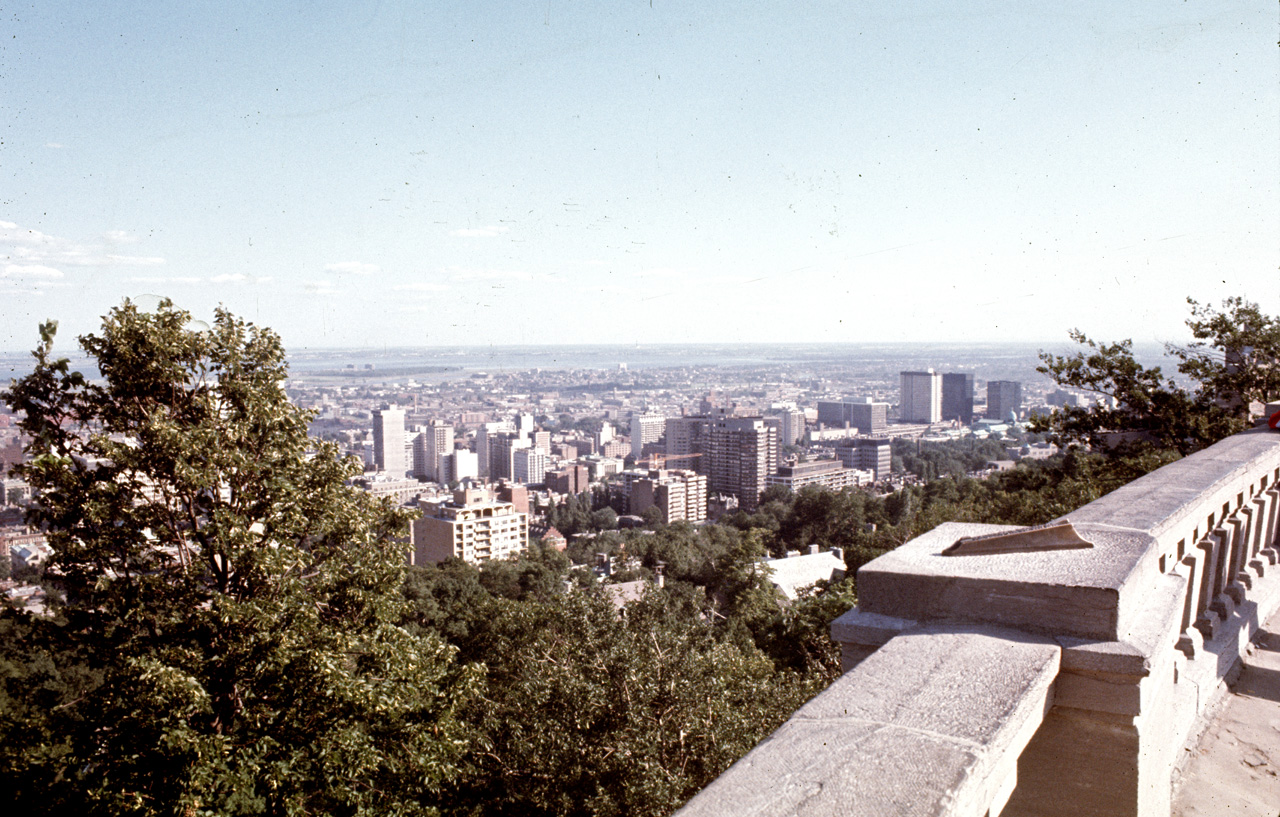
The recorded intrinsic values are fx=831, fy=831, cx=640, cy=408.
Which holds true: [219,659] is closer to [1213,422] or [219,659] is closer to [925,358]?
[1213,422]

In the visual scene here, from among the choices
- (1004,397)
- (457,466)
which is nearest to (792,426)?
(1004,397)

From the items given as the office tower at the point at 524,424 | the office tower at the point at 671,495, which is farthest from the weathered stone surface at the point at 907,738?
the office tower at the point at 524,424

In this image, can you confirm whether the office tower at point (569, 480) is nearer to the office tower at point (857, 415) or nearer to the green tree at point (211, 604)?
the office tower at point (857, 415)

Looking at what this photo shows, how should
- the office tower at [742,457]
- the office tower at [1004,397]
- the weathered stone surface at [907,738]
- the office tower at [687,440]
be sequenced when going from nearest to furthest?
the weathered stone surface at [907,738] < the office tower at [742,457] < the office tower at [687,440] < the office tower at [1004,397]

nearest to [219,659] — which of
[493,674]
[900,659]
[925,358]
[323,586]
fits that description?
[323,586]

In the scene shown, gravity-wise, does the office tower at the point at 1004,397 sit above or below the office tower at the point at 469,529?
above
